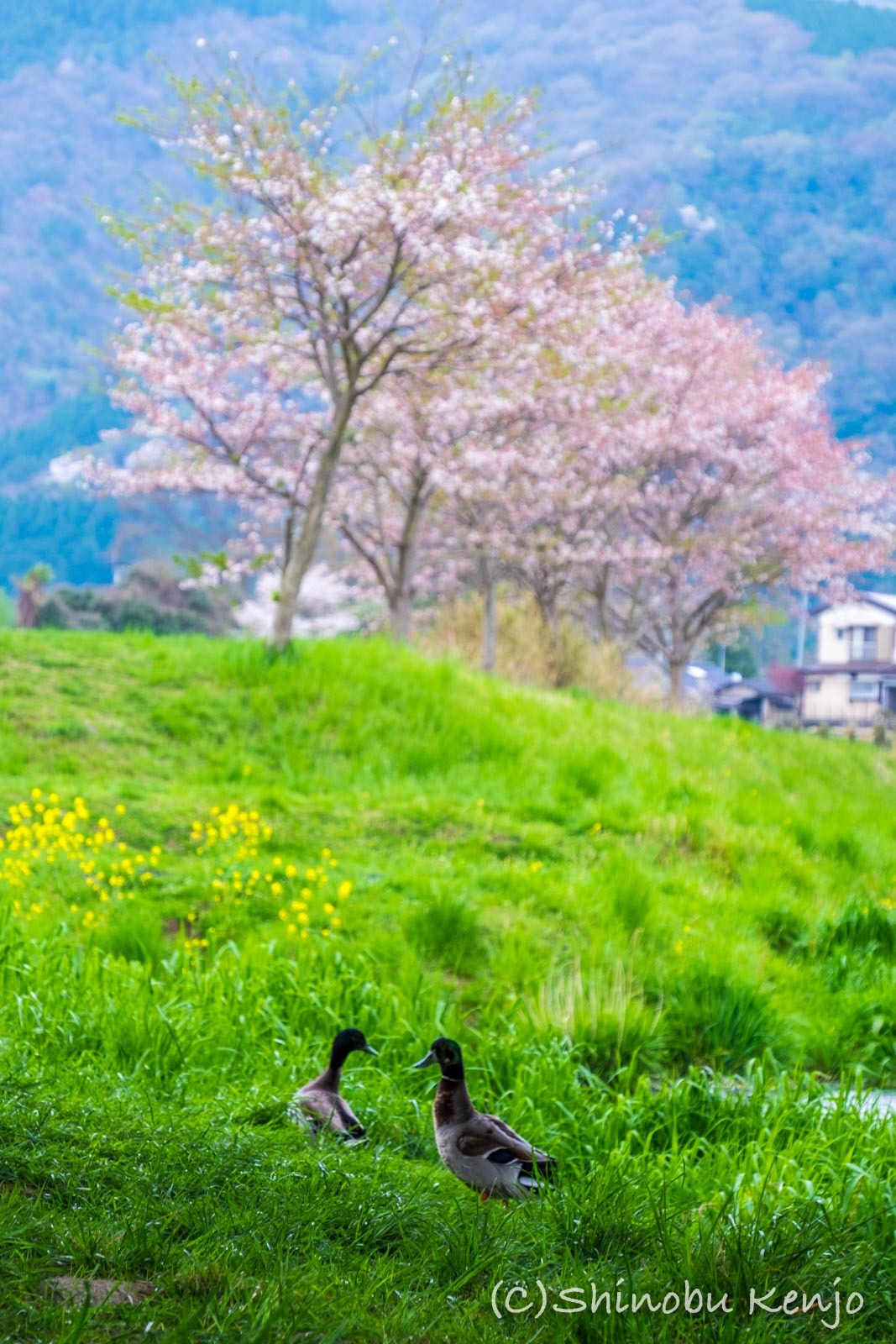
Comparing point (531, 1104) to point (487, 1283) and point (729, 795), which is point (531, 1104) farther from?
point (729, 795)

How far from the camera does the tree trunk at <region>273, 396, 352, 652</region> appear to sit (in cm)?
1157

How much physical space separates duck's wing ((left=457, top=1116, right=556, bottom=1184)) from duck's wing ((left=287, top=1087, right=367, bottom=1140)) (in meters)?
0.42

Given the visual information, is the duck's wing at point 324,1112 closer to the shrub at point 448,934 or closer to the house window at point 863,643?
the shrub at point 448,934

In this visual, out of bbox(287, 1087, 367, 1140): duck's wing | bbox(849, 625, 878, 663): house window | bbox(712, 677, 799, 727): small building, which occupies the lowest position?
bbox(287, 1087, 367, 1140): duck's wing

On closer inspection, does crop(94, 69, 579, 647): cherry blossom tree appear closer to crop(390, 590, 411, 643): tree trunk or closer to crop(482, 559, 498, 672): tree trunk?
crop(390, 590, 411, 643): tree trunk

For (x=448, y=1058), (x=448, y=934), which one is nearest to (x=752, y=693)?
(x=448, y=934)

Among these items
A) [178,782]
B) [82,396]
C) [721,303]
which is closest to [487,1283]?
[178,782]

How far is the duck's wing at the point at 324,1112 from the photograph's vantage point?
132 inches

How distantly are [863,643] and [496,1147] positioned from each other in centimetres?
3609

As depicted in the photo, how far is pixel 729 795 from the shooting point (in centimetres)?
975

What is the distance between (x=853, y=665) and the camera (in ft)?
119

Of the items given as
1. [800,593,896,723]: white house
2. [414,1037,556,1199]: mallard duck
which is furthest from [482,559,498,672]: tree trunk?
[800,593,896,723]: white house

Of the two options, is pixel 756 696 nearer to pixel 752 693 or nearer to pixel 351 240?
pixel 752 693

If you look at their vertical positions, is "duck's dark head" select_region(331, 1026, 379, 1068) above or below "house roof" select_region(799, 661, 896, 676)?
below
